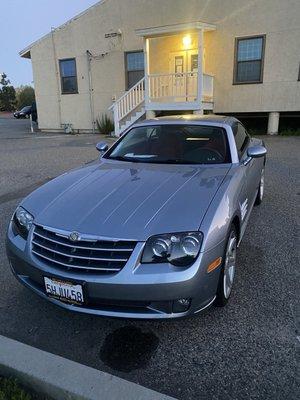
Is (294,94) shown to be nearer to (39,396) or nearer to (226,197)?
(226,197)

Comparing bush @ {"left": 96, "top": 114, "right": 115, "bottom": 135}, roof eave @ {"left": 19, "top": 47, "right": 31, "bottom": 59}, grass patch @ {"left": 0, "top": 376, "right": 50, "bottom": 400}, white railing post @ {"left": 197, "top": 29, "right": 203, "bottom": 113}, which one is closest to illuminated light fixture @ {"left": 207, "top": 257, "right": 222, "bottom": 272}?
grass patch @ {"left": 0, "top": 376, "right": 50, "bottom": 400}

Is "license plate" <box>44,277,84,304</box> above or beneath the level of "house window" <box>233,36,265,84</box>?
beneath

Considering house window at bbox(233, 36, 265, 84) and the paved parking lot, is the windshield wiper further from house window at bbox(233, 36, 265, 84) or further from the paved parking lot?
house window at bbox(233, 36, 265, 84)

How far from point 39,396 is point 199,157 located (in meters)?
2.53

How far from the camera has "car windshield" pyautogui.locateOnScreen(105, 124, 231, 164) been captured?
3.60m

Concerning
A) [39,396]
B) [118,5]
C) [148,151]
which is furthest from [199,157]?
[118,5]

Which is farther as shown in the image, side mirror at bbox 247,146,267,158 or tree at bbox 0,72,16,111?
tree at bbox 0,72,16,111

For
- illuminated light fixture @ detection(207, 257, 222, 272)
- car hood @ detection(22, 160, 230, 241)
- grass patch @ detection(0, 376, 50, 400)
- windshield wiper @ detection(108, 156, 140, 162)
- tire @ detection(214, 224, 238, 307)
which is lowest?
grass patch @ detection(0, 376, 50, 400)

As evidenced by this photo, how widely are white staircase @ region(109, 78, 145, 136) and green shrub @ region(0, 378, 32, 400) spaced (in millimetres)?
12866

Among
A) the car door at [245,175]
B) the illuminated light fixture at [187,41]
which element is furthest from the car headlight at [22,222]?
the illuminated light fixture at [187,41]

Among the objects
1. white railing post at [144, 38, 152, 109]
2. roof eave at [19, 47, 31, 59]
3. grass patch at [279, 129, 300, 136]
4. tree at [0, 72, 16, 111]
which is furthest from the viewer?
tree at [0, 72, 16, 111]

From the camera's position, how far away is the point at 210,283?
2340 mm

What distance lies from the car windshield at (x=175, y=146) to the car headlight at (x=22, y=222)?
Answer: 140 centimetres

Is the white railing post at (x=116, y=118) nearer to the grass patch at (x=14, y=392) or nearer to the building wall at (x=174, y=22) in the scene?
the building wall at (x=174, y=22)
